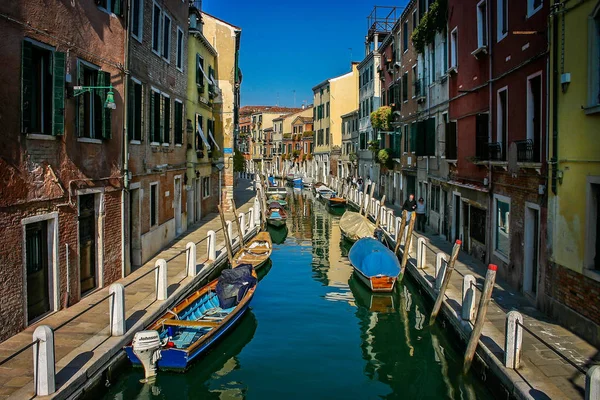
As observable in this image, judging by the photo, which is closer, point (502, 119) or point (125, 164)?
point (125, 164)

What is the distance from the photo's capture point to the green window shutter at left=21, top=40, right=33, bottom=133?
28.5 feet

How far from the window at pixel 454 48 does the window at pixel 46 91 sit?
1282 cm

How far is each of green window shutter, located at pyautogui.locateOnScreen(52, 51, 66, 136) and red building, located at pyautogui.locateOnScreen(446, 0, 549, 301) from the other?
8668mm

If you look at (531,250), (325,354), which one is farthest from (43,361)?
(531,250)

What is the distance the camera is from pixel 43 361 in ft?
21.8

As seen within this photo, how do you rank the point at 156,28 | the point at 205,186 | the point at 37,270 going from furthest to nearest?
the point at 205,186 < the point at 156,28 < the point at 37,270

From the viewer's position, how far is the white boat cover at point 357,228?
22422 mm

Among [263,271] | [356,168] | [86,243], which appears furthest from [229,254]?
[356,168]

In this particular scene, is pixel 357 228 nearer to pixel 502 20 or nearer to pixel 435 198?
pixel 435 198

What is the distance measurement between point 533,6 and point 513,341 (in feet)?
23.7

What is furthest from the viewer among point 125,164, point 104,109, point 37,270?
point 125,164

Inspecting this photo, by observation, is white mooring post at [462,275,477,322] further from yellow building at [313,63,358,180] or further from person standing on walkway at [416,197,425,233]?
yellow building at [313,63,358,180]

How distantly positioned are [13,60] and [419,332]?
370 inches

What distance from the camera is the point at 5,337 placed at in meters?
8.40
